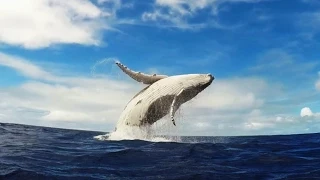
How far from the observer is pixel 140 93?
59.7 ft

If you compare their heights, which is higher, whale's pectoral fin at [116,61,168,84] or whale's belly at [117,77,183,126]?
whale's pectoral fin at [116,61,168,84]

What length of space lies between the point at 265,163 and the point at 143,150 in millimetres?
4457

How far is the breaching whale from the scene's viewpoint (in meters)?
17.2

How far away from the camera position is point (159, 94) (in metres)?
17.3

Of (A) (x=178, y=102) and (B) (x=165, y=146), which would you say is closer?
(B) (x=165, y=146)

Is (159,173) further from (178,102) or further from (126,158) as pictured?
(178,102)

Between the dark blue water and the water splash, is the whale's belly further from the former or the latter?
the dark blue water

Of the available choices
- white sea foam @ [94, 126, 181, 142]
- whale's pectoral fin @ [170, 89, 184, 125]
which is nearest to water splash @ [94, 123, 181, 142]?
white sea foam @ [94, 126, 181, 142]

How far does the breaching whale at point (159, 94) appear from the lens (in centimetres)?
1719

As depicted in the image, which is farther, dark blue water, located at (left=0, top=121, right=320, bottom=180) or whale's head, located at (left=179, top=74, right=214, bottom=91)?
whale's head, located at (left=179, top=74, right=214, bottom=91)

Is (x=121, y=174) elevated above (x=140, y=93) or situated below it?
below

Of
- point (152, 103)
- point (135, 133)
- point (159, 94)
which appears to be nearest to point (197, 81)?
point (159, 94)

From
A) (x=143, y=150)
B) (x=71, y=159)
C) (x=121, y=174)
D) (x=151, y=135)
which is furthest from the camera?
(x=151, y=135)

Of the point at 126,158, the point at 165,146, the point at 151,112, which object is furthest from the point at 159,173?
the point at 151,112
